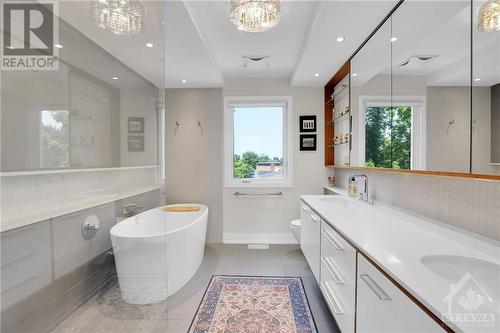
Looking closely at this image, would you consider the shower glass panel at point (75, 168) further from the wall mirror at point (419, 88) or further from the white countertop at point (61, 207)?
the wall mirror at point (419, 88)

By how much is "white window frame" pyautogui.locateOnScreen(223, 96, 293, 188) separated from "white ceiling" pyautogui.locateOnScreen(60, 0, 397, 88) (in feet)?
1.56

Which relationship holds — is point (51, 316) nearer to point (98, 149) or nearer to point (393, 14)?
point (98, 149)

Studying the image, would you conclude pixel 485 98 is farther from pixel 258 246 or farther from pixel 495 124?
pixel 258 246

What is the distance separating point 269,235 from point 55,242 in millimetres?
2600

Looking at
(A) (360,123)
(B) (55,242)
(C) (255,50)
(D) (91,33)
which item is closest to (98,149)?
(B) (55,242)

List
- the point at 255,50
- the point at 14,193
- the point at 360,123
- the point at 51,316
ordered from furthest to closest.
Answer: the point at 255,50 < the point at 360,123 < the point at 51,316 < the point at 14,193

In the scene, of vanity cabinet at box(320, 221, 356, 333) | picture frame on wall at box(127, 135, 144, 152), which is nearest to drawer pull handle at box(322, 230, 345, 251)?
vanity cabinet at box(320, 221, 356, 333)

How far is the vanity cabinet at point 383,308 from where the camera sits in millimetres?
712

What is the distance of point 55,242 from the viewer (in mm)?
1617

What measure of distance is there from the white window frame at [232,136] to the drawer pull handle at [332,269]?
5.91ft

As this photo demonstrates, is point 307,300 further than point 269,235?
No

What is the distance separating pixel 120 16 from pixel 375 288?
2407 mm

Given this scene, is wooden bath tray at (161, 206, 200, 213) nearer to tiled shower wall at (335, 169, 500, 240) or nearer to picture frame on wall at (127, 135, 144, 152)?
picture frame on wall at (127, 135, 144, 152)

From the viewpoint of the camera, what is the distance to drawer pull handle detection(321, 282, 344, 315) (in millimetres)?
1373
